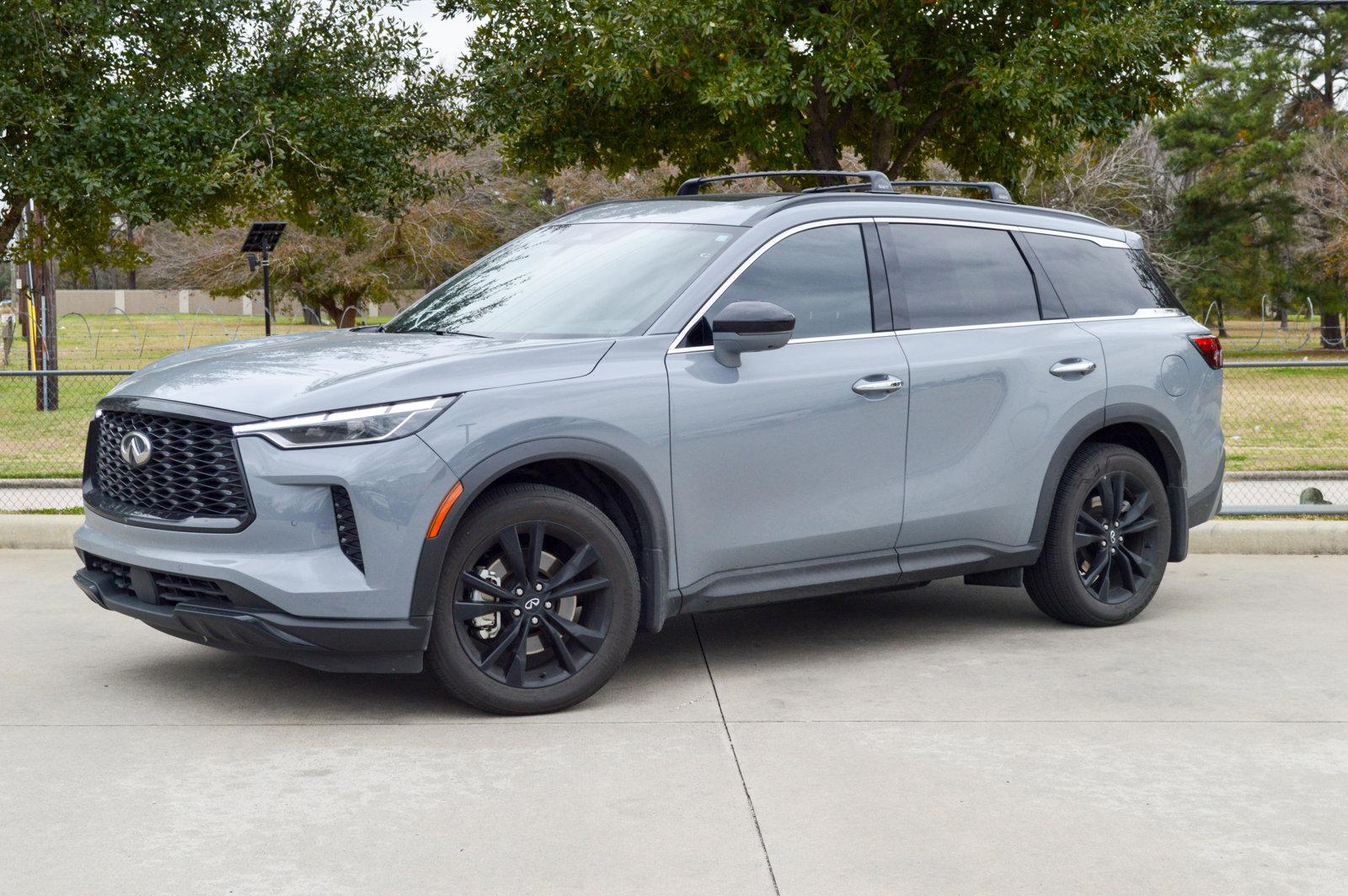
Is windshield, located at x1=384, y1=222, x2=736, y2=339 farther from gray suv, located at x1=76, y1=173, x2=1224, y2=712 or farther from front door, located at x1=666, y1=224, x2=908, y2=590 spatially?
front door, located at x1=666, y1=224, x2=908, y2=590

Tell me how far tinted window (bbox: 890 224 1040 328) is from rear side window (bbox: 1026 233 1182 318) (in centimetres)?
20

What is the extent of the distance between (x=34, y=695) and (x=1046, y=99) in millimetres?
10801

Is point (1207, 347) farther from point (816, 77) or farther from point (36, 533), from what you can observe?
point (816, 77)

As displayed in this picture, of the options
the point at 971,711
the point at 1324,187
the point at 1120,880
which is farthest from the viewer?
the point at 1324,187

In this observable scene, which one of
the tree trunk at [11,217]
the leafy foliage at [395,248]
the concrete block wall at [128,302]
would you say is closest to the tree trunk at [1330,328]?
the leafy foliage at [395,248]

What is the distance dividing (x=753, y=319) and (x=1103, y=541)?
2.47m

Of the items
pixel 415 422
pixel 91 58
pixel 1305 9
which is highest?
pixel 1305 9

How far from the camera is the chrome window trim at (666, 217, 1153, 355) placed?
6.06m

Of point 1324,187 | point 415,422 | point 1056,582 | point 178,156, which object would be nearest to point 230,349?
point 415,422

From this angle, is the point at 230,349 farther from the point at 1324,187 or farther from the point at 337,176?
the point at 1324,187

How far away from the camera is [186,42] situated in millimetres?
15680

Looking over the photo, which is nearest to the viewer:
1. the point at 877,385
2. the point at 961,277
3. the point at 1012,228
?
the point at 877,385

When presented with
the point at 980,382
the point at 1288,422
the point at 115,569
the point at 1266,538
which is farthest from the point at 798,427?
the point at 1288,422

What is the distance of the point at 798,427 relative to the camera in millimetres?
6156
